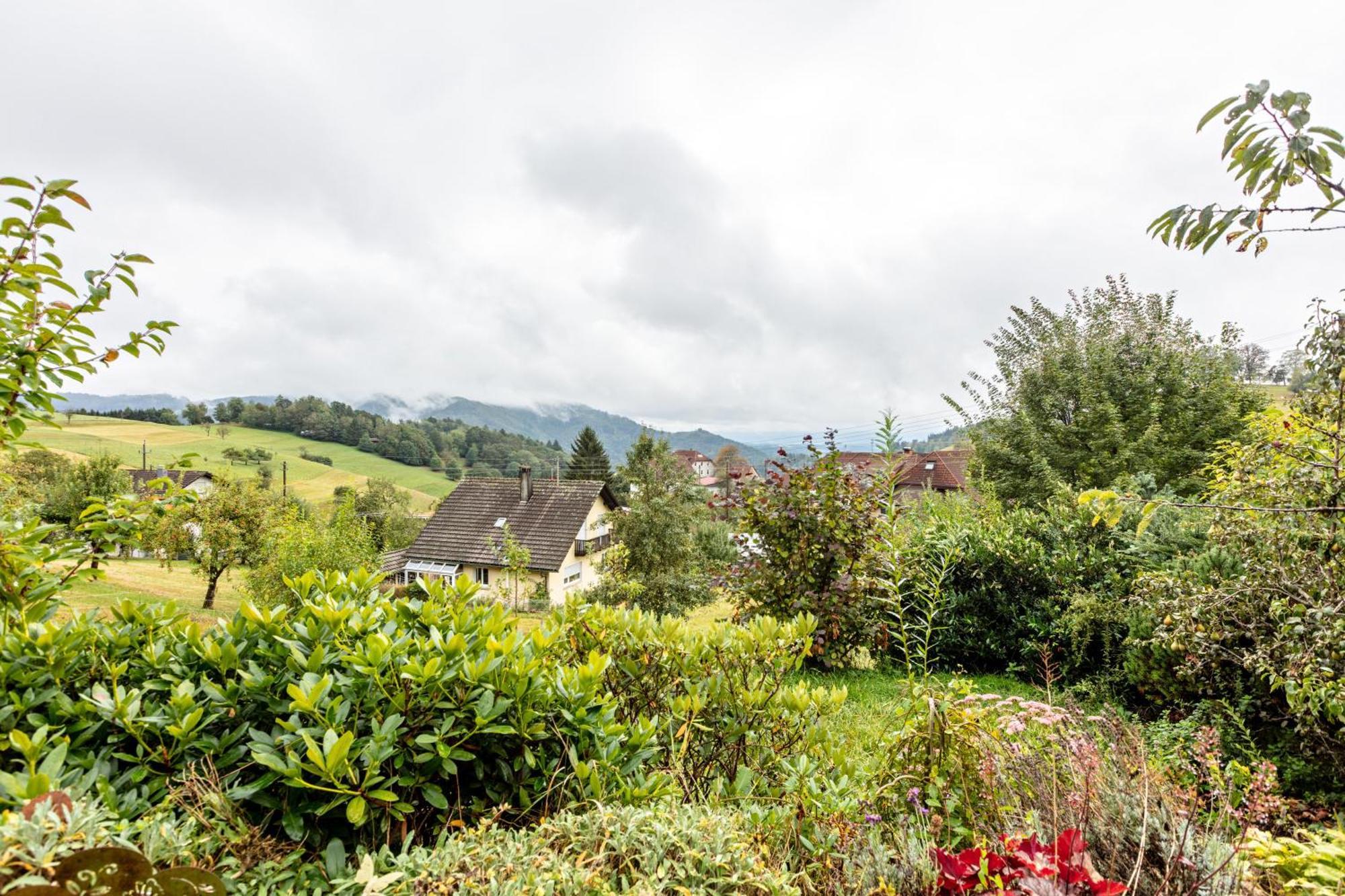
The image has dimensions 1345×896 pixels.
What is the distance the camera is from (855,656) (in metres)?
6.94

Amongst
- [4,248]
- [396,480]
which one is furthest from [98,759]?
[396,480]

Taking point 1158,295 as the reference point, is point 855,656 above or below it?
below

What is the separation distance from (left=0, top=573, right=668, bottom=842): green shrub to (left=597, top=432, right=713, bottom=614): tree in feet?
47.3

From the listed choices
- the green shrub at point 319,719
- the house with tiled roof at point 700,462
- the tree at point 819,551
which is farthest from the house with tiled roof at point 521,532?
the house with tiled roof at point 700,462

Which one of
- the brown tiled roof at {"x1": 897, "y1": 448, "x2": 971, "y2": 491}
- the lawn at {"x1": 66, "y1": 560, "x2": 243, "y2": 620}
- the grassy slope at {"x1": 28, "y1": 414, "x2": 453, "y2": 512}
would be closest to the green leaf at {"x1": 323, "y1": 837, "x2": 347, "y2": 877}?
the lawn at {"x1": 66, "y1": 560, "x2": 243, "y2": 620}

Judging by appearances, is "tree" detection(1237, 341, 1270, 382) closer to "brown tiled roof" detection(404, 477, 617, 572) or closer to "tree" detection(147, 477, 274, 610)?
"brown tiled roof" detection(404, 477, 617, 572)

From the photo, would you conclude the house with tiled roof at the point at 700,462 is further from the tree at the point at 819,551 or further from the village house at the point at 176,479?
the tree at the point at 819,551

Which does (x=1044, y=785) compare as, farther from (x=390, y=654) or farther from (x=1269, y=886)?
(x=390, y=654)

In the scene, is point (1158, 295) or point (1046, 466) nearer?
point (1046, 466)

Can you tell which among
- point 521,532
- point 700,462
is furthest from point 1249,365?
point 700,462

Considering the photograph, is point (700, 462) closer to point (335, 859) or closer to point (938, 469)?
Answer: point (938, 469)

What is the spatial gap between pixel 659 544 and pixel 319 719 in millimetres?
15344

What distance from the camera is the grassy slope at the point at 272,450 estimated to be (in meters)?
58.3

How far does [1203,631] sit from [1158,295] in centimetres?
1592
